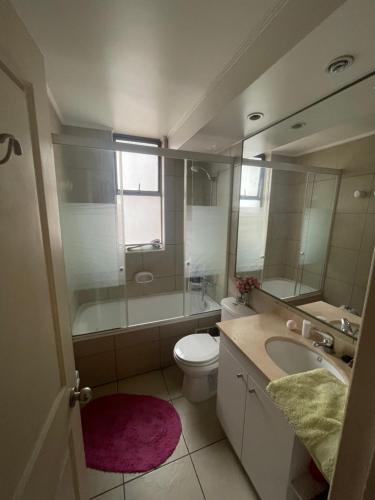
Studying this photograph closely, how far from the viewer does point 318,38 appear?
82 centimetres

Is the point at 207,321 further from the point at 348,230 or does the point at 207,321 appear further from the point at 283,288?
the point at 348,230

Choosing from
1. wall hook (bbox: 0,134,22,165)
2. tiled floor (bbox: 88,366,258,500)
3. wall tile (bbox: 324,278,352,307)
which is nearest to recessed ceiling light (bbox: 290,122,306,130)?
wall tile (bbox: 324,278,352,307)

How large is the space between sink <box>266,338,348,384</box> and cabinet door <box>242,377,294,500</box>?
266 mm

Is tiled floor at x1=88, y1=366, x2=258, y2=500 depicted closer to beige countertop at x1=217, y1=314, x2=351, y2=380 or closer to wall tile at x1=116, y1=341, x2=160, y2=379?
wall tile at x1=116, y1=341, x2=160, y2=379

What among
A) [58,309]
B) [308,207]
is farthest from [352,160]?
[58,309]

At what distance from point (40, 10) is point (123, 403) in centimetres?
249

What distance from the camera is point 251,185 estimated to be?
6.15 feet

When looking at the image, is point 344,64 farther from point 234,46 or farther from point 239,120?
point 239,120

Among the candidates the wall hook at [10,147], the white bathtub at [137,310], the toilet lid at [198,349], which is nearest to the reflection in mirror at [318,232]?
the toilet lid at [198,349]

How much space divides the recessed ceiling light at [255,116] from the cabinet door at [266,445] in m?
1.65

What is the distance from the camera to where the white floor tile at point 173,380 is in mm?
1823

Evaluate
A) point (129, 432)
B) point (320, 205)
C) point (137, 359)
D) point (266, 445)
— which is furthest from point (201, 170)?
point (129, 432)

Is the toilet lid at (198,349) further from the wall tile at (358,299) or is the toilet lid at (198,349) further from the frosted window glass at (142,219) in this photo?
the frosted window glass at (142,219)

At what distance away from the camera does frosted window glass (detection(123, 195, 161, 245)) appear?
269 cm
